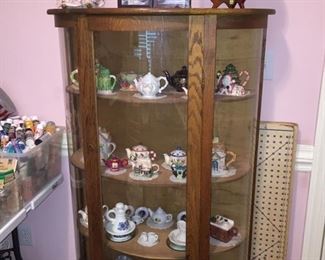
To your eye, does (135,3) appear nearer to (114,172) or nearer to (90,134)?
(90,134)

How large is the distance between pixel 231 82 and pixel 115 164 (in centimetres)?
49

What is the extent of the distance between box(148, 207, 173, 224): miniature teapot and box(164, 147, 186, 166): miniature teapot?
0.21 metres

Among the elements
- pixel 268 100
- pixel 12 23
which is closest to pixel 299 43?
pixel 268 100

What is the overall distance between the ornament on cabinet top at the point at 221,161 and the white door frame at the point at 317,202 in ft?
1.30

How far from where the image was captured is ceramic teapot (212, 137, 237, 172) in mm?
1326

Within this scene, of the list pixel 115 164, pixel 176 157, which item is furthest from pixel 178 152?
pixel 115 164

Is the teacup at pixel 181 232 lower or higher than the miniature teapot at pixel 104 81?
lower

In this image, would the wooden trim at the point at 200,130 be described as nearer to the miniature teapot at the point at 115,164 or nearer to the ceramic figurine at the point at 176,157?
the ceramic figurine at the point at 176,157

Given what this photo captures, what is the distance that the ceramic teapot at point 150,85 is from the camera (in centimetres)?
129

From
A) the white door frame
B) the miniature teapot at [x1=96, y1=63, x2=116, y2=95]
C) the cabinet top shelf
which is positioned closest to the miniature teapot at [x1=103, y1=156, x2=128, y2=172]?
the miniature teapot at [x1=96, y1=63, x2=116, y2=95]

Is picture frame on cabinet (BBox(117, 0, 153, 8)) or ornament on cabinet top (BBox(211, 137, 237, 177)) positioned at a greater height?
picture frame on cabinet (BBox(117, 0, 153, 8))

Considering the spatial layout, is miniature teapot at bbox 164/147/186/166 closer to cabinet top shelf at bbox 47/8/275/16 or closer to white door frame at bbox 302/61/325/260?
cabinet top shelf at bbox 47/8/275/16

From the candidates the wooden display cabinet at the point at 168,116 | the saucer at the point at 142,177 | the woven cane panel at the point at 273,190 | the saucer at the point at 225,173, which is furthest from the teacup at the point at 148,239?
the woven cane panel at the point at 273,190

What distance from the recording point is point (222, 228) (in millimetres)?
1438
